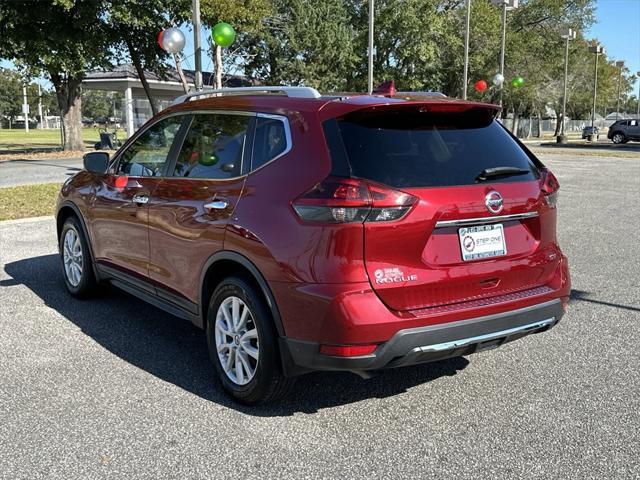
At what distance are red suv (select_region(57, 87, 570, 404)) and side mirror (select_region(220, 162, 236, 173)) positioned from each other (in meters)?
0.01

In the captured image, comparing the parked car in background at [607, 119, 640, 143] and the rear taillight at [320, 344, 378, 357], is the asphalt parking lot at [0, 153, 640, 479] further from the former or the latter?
the parked car in background at [607, 119, 640, 143]

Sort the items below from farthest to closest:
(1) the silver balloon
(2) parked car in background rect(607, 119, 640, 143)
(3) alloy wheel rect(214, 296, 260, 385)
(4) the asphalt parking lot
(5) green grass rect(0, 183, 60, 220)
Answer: (2) parked car in background rect(607, 119, 640, 143), (1) the silver balloon, (5) green grass rect(0, 183, 60, 220), (3) alloy wheel rect(214, 296, 260, 385), (4) the asphalt parking lot

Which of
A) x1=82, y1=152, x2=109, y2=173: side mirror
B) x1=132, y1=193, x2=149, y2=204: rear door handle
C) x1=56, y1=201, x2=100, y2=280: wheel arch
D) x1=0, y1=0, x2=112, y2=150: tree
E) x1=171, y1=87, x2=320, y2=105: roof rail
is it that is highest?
x1=0, y1=0, x2=112, y2=150: tree

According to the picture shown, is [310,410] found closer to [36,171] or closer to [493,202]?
[493,202]

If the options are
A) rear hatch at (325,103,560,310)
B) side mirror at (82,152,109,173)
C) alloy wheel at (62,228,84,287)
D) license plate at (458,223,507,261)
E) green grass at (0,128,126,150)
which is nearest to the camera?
rear hatch at (325,103,560,310)

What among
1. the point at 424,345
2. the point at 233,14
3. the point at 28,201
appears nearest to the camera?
the point at 424,345

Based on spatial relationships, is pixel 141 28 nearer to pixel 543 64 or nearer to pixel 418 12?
pixel 418 12

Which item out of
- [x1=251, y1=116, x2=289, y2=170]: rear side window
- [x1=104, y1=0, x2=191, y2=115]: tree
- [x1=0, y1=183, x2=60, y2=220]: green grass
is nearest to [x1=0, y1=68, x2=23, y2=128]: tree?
[x1=104, y1=0, x2=191, y2=115]: tree

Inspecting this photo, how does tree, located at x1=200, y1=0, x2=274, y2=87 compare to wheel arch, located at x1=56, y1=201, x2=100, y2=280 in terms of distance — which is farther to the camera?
tree, located at x1=200, y1=0, x2=274, y2=87

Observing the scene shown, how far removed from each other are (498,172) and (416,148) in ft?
1.71

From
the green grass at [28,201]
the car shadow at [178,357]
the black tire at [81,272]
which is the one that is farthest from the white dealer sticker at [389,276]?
the green grass at [28,201]

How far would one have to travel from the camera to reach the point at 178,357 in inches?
180

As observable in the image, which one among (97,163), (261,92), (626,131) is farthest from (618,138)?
(261,92)

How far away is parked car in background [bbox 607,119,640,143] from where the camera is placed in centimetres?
4928
